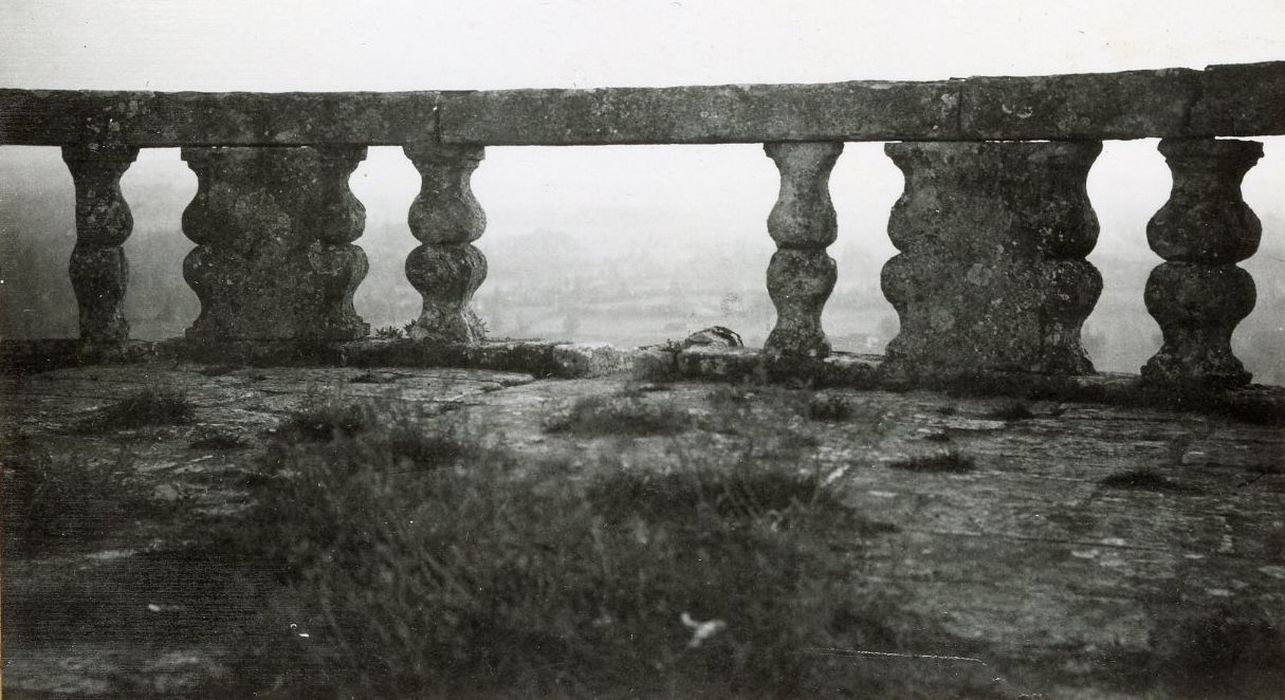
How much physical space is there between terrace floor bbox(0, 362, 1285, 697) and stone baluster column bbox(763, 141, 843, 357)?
507mm

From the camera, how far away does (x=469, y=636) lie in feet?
10.1

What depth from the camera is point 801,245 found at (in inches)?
264

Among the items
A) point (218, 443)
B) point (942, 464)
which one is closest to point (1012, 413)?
point (942, 464)

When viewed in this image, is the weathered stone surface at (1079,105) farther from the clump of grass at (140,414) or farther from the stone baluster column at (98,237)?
the stone baluster column at (98,237)

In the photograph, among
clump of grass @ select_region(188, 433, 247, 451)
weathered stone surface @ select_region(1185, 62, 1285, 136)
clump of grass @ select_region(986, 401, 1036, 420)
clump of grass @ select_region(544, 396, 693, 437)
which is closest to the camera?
clump of grass @ select_region(188, 433, 247, 451)

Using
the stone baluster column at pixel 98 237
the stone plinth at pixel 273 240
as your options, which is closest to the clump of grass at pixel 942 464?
the stone plinth at pixel 273 240

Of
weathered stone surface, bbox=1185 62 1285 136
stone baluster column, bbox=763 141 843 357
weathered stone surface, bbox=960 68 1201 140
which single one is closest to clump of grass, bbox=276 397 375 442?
stone baluster column, bbox=763 141 843 357

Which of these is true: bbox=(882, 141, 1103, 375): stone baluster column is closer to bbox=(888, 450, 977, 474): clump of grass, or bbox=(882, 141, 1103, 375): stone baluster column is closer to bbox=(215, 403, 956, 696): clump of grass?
bbox=(888, 450, 977, 474): clump of grass

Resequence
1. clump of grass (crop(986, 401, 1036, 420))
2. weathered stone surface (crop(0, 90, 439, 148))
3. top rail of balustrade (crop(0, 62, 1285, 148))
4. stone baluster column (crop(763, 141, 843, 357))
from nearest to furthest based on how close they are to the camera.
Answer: clump of grass (crop(986, 401, 1036, 420)), top rail of balustrade (crop(0, 62, 1285, 148)), stone baluster column (crop(763, 141, 843, 357)), weathered stone surface (crop(0, 90, 439, 148))

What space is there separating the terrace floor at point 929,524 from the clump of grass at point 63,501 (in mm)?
55

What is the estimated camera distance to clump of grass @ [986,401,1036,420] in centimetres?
571

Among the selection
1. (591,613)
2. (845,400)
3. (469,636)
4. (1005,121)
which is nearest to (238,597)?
(469,636)

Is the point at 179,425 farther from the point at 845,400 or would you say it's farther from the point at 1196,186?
the point at 1196,186

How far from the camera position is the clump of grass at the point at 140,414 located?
Answer: 561cm
